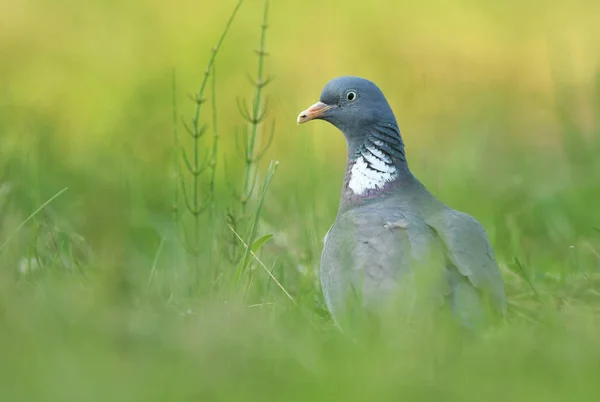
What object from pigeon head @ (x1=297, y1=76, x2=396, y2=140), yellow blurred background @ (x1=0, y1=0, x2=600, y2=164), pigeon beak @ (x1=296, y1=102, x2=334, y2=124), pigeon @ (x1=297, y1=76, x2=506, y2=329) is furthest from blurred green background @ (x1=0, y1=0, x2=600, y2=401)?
pigeon head @ (x1=297, y1=76, x2=396, y2=140)

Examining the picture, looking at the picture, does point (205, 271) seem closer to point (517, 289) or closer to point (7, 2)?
point (517, 289)

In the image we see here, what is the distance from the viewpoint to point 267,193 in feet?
22.0

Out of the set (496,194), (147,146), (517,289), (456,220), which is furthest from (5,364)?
(147,146)

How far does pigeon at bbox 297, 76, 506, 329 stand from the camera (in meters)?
3.96

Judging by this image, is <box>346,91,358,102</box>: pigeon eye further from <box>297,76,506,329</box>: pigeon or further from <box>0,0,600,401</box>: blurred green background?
<box>0,0,600,401</box>: blurred green background

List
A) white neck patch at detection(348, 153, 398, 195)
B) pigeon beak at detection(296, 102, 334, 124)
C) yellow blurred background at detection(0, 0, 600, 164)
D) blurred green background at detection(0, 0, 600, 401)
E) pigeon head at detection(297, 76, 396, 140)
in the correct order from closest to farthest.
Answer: blurred green background at detection(0, 0, 600, 401) → white neck patch at detection(348, 153, 398, 195) → pigeon head at detection(297, 76, 396, 140) → pigeon beak at detection(296, 102, 334, 124) → yellow blurred background at detection(0, 0, 600, 164)

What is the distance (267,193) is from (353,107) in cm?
155

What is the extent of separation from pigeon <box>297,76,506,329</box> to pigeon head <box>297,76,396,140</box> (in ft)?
0.43

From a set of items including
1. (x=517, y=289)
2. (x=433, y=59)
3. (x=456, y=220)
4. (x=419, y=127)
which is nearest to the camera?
(x=456, y=220)

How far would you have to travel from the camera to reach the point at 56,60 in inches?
394

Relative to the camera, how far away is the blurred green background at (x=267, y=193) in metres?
3.14

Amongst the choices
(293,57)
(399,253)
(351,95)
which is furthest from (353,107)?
(293,57)

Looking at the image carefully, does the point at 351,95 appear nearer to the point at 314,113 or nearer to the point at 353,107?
the point at 353,107

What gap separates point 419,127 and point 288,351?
5521 mm
